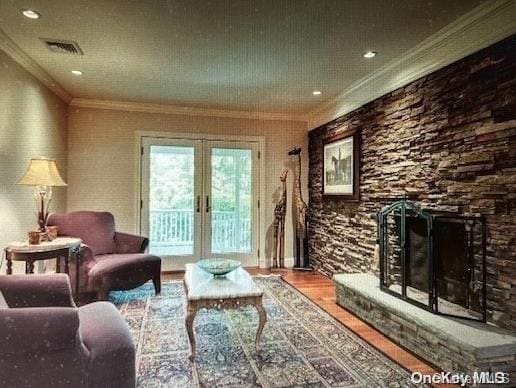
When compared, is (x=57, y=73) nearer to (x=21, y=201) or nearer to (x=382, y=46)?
(x=21, y=201)

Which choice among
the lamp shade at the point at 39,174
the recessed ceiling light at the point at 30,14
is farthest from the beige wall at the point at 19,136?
the recessed ceiling light at the point at 30,14

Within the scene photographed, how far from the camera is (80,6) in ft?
7.93

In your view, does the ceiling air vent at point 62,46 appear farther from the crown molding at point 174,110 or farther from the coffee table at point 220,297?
the coffee table at point 220,297

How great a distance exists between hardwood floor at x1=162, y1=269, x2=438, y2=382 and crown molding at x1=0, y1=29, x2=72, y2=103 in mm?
2792

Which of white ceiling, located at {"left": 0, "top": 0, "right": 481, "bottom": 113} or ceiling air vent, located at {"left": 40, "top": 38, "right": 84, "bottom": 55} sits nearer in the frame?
white ceiling, located at {"left": 0, "top": 0, "right": 481, "bottom": 113}

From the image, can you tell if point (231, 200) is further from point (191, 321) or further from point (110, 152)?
point (191, 321)

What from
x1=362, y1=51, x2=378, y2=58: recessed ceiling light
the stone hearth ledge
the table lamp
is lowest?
the stone hearth ledge

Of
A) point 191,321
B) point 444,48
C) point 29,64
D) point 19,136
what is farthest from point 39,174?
point 444,48

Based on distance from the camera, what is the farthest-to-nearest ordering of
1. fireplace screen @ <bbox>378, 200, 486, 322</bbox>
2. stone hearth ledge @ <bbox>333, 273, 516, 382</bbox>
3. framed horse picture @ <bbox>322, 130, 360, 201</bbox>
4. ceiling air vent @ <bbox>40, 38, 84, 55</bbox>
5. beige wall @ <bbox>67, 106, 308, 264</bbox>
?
1. beige wall @ <bbox>67, 106, 308, 264</bbox>
2. framed horse picture @ <bbox>322, 130, 360, 201</bbox>
3. ceiling air vent @ <bbox>40, 38, 84, 55</bbox>
4. fireplace screen @ <bbox>378, 200, 486, 322</bbox>
5. stone hearth ledge @ <bbox>333, 273, 516, 382</bbox>

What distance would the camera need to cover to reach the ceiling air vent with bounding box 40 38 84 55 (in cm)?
301

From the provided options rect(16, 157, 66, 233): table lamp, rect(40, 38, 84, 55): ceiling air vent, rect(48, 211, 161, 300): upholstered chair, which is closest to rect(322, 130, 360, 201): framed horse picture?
rect(48, 211, 161, 300): upholstered chair

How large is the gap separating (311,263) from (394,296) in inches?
102

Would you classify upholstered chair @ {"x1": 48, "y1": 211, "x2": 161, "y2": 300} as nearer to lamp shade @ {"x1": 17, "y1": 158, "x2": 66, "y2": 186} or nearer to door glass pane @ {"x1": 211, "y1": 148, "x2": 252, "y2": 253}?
lamp shade @ {"x1": 17, "y1": 158, "x2": 66, "y2": 186}

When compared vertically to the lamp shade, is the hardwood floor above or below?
below
